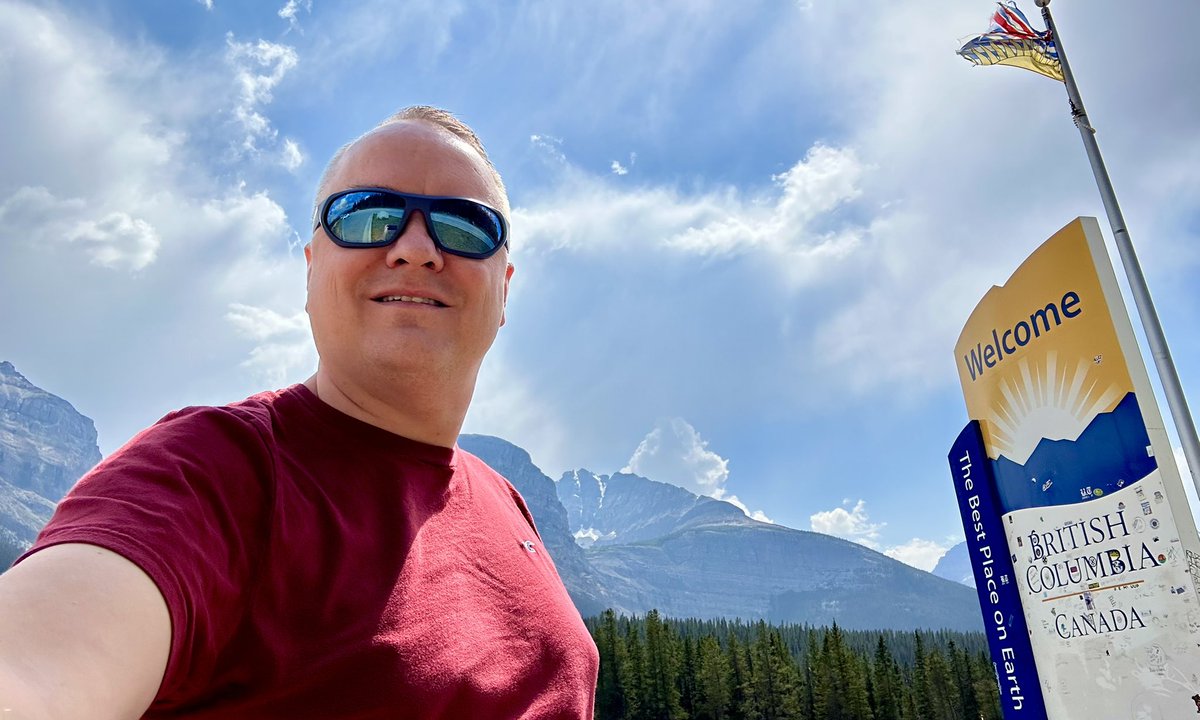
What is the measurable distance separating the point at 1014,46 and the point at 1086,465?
586 centimetres

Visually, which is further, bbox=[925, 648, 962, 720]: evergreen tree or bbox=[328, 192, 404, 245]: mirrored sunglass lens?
bbox=[925, 648, 962, 720]: evergreen tree

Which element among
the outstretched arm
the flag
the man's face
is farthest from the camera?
the flag

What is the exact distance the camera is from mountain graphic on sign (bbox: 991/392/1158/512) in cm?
658

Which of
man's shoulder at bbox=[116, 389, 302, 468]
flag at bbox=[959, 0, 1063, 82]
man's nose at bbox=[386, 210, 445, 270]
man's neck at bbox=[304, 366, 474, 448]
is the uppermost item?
flag at bbox=[959, 0, 1063, 82]

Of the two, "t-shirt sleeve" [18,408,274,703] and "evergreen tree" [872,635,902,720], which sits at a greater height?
"evergreen tree" [872,635,902,720]

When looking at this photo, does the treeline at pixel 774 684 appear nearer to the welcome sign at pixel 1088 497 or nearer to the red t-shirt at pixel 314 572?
the welcome sign at pixel 1088 497

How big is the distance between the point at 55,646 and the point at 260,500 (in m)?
0.46

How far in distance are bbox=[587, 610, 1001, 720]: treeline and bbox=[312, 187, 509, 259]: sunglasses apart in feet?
208

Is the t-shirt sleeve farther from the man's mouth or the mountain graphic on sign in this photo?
the mountain graphic on sign

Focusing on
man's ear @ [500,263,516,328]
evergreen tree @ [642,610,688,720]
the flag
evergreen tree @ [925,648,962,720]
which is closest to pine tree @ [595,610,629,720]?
evergreen tree @ [642,610,688,720]

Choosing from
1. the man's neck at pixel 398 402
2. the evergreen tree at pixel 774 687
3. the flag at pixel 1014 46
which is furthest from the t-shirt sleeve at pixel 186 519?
the evergreen tree at pixel 774 687

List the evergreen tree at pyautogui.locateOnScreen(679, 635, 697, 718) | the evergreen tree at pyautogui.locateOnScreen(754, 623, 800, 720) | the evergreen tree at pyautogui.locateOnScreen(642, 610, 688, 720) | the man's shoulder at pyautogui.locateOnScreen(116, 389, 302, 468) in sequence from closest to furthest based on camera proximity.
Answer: the man's shoulder at pyautogui.locateOnScreen(116, 389, 302, 468), the evergreen tree at pyautogui.locateOnScreen(754, 623, 800, 720), the evergreen tree at pyautogui.locateOnScreen(642, 610, 688, 720), the evergreen tree at pyautogui.locateOnScreen(679, 635, 697, 718)

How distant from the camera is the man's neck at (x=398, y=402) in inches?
70.3

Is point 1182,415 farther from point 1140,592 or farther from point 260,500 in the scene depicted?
point 260,500
